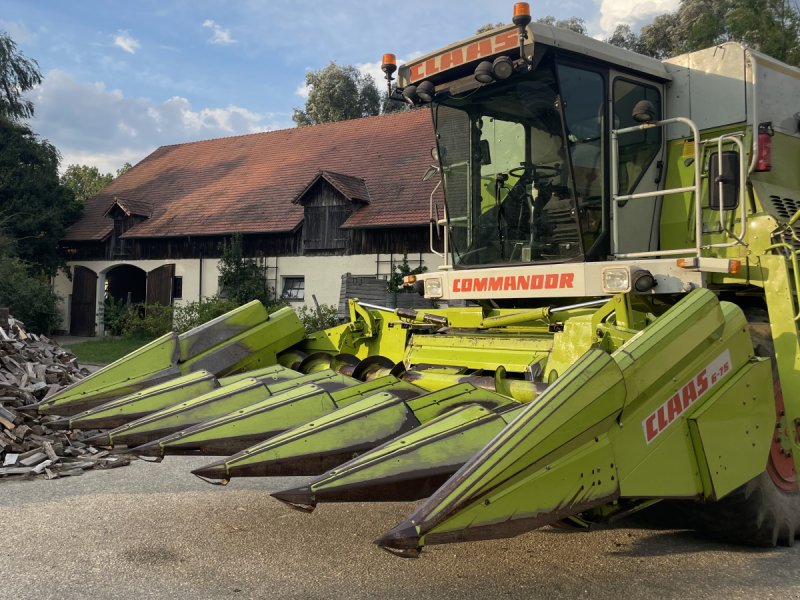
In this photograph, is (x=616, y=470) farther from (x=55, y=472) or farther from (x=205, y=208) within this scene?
(x=205, y=208)

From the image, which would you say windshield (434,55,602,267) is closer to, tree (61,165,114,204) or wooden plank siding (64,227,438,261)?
wooden plank siding (64,227,438,261)

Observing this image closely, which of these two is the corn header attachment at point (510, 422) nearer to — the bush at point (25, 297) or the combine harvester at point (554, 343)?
the combine harvester at point (554, 343)

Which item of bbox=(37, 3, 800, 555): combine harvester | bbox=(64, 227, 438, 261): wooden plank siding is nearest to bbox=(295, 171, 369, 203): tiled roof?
bbox=(64, 227, 438, 261): wooden plank siding

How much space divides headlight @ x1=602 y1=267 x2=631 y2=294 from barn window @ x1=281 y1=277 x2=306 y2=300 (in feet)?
56.0

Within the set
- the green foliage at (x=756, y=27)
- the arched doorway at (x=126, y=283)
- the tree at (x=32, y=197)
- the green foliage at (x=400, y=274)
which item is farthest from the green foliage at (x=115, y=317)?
the green foliage at (x=756, y=27)

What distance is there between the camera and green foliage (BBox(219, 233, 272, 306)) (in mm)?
21047

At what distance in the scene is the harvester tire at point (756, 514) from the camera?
3.66m

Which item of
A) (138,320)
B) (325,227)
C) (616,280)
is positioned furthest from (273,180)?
(616,280)

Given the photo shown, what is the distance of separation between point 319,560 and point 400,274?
14.4 m

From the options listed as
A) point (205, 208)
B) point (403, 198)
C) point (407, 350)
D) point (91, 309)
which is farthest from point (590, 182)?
point (91, 309)

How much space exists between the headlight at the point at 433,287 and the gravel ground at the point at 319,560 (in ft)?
5.17

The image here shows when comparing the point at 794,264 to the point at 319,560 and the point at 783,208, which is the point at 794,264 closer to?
the point at 783,208

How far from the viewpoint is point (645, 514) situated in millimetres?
4305

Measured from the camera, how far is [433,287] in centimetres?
535
